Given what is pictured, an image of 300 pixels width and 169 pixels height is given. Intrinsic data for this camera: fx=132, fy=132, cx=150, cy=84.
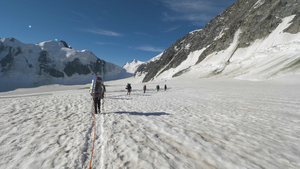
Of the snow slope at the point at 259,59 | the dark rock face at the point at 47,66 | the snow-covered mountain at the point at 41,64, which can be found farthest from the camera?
the dark rock face at the point at 47,66

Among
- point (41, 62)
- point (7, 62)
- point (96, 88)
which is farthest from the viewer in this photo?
point (41, 62)

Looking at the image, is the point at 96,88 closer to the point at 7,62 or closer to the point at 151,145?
the point at 151,145

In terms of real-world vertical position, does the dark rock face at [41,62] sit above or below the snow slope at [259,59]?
above

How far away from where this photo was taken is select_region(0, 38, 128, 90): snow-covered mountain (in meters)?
117

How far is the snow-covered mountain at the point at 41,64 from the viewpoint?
117 metres

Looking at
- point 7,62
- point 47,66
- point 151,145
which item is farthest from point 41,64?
point 151,145

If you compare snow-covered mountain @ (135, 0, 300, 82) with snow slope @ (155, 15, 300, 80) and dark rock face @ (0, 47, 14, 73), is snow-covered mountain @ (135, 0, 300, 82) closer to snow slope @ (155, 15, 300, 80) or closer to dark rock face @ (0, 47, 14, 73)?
snow slope @ (155, 15, 300, 80)

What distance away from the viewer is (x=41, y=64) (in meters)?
133

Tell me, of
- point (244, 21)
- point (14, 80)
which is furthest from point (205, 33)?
point (14, 80)

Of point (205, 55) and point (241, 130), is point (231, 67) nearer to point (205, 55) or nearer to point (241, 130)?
point (205, 55)

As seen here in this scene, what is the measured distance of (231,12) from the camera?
82688 millimetres

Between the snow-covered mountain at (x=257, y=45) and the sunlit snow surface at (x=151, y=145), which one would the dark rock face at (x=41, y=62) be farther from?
the sunlit snow surface at (x=151, y=145)

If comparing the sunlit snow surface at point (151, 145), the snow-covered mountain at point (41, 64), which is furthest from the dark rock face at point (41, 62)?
the sunlit snow surface at point (151, 145)

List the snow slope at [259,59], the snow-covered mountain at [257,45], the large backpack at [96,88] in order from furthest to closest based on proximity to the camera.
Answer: the snow-covered mountain at [257,45], the snow slope at [259,59], the large backpack at [96,88]
